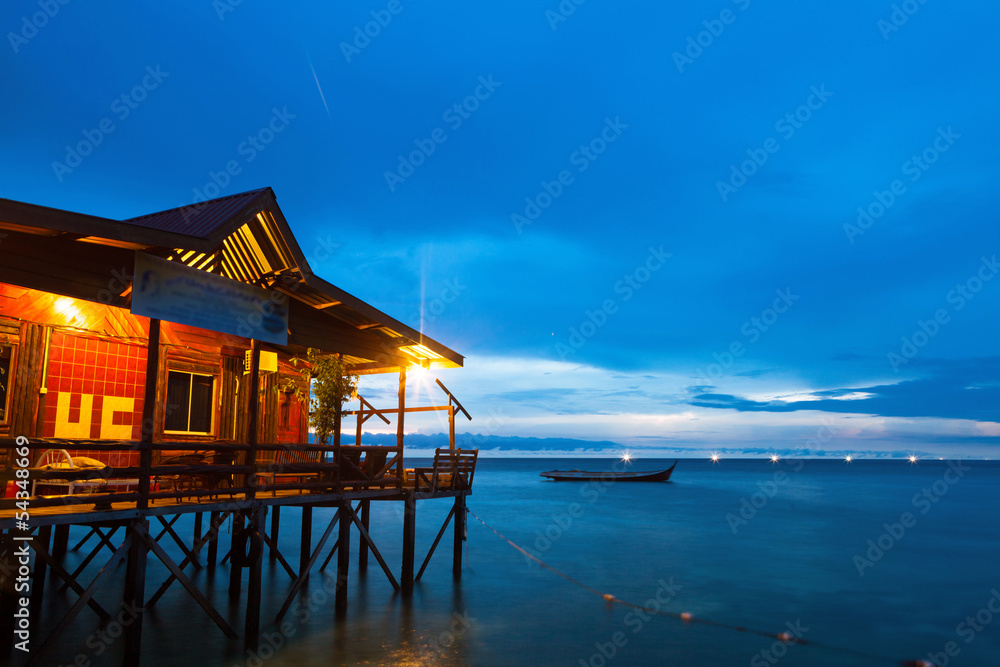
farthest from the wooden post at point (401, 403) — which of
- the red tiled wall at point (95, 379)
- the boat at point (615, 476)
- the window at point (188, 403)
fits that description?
the boat at point (615, 476)

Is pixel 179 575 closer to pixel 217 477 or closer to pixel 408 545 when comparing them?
pixel 217 477

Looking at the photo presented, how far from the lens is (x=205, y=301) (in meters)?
10.5

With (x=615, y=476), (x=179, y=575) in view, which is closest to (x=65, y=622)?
(x=179, y=575)

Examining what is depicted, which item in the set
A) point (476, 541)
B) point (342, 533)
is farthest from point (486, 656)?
point (476, 541)

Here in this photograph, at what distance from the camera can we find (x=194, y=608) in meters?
14.5

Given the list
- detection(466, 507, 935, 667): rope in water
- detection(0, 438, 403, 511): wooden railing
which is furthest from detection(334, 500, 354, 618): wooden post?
detection(466, 507, 935, 667): rope in water

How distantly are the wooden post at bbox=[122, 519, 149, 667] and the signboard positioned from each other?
114 inches

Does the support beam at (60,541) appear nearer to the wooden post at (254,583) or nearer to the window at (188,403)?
the window at (188,403)

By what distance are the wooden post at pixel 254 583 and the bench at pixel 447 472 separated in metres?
4.47

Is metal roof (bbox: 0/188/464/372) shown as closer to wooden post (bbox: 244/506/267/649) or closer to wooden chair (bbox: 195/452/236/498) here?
wooden chair (bbox: 195/452/236/498)

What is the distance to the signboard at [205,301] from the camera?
9.57 meters

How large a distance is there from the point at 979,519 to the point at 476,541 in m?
37.0

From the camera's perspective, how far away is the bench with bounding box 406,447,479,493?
53.3 ft

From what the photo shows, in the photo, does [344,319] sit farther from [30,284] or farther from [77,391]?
[30,284]
